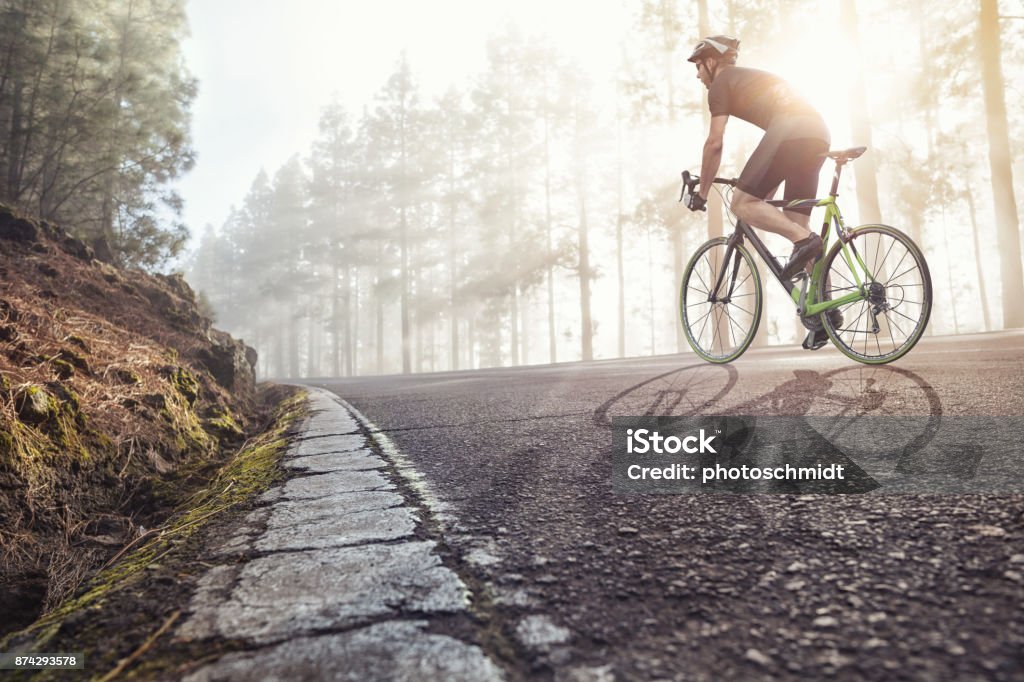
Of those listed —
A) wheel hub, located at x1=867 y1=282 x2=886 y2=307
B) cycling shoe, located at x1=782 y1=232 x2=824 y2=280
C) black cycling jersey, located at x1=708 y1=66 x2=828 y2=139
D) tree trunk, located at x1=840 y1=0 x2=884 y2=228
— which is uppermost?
tree trunk, located at x1=840 y1=0 x2=884 y2=228

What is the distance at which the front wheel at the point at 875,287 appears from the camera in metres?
3.59

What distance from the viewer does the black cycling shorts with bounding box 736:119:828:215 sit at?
3.82 meters

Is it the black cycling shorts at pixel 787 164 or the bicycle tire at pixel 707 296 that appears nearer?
the black cycling shorts at pixel 787 164

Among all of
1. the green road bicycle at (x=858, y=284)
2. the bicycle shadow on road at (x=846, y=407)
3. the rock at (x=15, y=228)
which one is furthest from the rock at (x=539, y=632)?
the rock at (x=15, y=228)

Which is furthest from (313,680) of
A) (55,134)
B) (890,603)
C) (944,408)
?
(55,134)

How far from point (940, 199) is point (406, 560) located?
22.1m

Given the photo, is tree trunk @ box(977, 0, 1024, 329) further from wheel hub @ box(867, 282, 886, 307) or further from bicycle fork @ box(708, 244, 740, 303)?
wheel hub @ box(867, 282, 886, 307)

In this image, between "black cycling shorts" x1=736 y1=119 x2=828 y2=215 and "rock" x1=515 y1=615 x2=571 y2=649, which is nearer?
"rock" x1=515 y1=615 x2=571 y2=649

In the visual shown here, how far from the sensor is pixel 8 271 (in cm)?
425

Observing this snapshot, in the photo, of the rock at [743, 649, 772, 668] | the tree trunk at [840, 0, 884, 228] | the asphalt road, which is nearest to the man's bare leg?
the asphalt road

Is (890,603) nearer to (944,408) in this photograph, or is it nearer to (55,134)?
(944,408)

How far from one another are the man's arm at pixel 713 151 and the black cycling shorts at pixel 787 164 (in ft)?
0.81

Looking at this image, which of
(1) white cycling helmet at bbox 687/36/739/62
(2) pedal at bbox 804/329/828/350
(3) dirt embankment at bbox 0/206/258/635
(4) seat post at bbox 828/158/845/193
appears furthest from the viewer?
(1) white cycling helmet at bbox 687/36/739/62

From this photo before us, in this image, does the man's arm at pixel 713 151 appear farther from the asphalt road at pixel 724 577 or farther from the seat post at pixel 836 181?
the asphalt road at pixel 724 577
